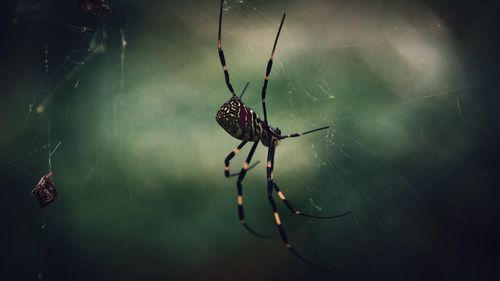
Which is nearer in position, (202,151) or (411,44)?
(411,44)

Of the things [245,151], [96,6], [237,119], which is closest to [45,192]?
[96,6]

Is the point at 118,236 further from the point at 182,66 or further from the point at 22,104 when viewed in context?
the point at 182,66

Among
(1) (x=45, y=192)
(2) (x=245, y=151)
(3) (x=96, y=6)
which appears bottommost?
(2) (x=245, y=151)

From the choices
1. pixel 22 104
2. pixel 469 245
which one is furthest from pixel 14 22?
pixel 469 245

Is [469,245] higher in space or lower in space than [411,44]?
lower

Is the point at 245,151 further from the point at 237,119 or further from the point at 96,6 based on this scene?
the point at 237,119

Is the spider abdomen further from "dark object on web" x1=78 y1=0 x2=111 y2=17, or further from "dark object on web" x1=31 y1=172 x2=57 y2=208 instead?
"dark object on web" x1=78 y1=0 x2=111 y2=17

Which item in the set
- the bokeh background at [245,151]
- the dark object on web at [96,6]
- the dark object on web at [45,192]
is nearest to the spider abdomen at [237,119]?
the bokeh background at [245,151]
